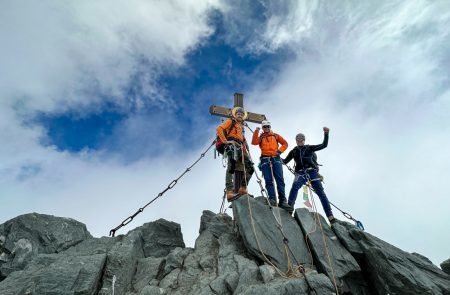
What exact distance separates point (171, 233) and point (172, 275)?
345cm

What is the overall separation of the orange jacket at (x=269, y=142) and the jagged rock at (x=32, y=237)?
786cm

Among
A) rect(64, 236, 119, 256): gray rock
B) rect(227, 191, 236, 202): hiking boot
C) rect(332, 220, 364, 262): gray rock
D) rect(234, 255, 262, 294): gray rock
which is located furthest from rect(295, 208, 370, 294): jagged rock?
rect(64, 236, 119, 256): gray rock

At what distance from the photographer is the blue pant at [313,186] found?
12.2m

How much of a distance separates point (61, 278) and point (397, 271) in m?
9.55

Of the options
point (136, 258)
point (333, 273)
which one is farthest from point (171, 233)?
point (333, 273)

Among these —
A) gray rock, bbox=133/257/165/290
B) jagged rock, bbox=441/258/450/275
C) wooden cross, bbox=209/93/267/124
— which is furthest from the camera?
wooden cross, bbox=209/93/267/124

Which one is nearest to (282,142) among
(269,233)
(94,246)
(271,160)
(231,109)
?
(271,160)

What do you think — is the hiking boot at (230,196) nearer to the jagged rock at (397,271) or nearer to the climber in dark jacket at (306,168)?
the climber in dark jacket at (306,168)

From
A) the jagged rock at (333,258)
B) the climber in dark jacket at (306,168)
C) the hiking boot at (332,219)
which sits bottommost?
the jagged rock at (333,258)

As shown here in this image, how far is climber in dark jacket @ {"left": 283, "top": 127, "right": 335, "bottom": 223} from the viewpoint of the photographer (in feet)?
40.0

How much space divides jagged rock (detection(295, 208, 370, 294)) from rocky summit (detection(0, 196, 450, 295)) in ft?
0.10

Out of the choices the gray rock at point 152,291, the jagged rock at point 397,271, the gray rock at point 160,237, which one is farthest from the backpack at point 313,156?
the gray rock at point 152,291

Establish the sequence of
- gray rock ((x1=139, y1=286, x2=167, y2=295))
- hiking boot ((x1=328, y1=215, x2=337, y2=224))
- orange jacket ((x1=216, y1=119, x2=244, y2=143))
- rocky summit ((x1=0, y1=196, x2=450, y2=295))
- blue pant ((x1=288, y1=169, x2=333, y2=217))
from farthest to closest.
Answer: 1. orange jacket ((x1=216, y1=119, x2=244, y2=143))
2. blue pant ((x1=288, y1=169, x2=333, y2=217))
3. hiking boot ((x1=328, y1=215, x2=337, y2=224))
4. gray rock ((x1=139, y1=286, x2=167, y2=295))
5. rocky summit ((x1=0, y1=196, x2=450, y2=295))

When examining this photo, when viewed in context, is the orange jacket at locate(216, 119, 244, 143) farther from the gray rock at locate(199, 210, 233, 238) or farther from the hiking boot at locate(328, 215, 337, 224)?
the hiking boot at locate(328, 215, 337, 224)
